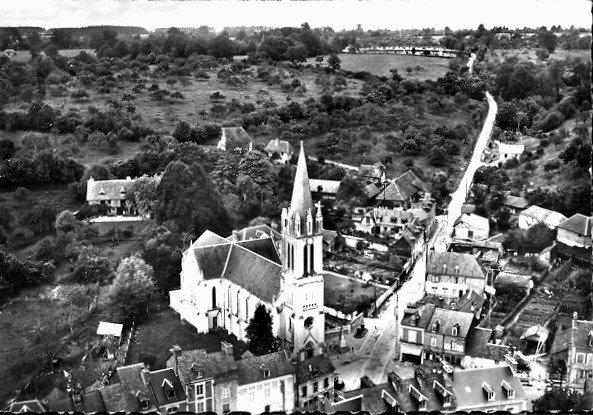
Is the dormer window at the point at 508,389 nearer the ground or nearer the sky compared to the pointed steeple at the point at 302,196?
nearer the ground

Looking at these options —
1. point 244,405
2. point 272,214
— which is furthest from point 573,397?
point 272,214

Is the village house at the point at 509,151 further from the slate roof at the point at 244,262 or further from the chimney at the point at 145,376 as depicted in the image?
the chimney at the point at 145,376

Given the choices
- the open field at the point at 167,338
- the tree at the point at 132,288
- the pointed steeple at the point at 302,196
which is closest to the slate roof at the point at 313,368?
the open field at the point at 167,338

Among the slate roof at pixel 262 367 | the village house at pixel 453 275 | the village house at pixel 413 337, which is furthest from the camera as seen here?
the village house at pixel 453 275

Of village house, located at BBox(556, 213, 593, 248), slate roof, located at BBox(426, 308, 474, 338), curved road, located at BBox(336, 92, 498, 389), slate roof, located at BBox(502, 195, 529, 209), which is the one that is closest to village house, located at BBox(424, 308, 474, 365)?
slate roof, located at BBox(426, 308, 474, 338)

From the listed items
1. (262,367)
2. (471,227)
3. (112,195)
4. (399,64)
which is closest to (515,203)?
(471,227)

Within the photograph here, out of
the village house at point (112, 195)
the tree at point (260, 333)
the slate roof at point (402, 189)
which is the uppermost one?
the village house at point (112, 195)

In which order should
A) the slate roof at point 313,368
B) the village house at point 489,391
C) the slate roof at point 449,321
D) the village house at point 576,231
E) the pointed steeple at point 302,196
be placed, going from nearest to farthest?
the village house at point 489,391 < the slate roof at point 313,368 < the pointed steeple at point 302,196 < the slate roof at point 449,321 < the village house at point 576,231

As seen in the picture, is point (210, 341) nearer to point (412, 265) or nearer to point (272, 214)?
point (272, 214)
